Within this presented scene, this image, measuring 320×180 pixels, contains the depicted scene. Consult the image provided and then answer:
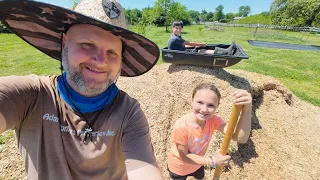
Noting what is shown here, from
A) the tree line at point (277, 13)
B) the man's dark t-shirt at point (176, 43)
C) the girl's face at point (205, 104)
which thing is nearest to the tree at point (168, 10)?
the tree line at point (277, 13)

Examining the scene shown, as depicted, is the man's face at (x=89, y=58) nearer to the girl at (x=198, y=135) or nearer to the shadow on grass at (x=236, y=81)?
the girl at (x=198, y=135)

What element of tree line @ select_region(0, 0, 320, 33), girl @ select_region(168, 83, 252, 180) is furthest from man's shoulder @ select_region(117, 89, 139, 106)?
tree line @ select_region(0, 0, 320, 33)

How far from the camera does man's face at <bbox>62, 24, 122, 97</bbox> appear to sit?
1.47 meters

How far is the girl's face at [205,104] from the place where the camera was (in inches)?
104

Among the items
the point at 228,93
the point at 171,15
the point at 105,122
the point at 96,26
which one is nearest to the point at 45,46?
the point at 96,26

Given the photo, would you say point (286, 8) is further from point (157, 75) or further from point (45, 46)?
point (45, 46)

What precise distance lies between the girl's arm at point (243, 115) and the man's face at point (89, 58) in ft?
4.07

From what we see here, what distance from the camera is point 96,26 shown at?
145 cm

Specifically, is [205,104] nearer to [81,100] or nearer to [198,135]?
[198,135]

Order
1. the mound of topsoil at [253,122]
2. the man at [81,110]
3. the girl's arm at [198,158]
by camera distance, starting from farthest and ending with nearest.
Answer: the mound of topsoil at [253,122] < the girl's arm at [198,158] < the man at [81,110]

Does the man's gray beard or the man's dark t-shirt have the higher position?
the man's gray beard

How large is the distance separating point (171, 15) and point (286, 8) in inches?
1288

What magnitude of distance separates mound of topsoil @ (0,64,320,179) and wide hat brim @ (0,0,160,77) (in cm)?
246

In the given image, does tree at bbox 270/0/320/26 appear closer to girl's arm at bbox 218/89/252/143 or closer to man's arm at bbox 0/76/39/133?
girl's arm at bbox 218/89/252/143
